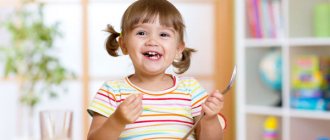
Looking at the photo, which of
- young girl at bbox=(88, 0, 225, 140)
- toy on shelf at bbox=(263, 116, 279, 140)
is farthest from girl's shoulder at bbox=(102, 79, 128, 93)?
toy on shelf at bbox=(263, 116, 279, 140)

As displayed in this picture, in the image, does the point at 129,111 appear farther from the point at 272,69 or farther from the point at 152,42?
the point at 272,69

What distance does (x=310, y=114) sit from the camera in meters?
3.45

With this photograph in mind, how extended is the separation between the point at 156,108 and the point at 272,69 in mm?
2372

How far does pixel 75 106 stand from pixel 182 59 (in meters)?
2.99

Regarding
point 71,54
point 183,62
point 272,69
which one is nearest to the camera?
point 183,62

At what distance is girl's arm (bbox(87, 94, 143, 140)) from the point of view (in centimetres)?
131

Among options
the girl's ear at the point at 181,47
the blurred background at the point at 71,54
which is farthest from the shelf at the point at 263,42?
the girl's ear at the point at 181,47

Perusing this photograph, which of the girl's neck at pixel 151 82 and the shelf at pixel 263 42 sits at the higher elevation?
the shelf at pixel 263 42

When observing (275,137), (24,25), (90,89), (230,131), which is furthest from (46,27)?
(275,137)

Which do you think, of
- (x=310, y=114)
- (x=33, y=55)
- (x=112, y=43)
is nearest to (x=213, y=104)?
(x=112, y=43)

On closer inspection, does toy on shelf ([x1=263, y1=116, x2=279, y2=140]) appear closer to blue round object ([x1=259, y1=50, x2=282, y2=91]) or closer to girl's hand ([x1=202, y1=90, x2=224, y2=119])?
blue round object ([x1=259, y1=50, x2=282, y2=91])

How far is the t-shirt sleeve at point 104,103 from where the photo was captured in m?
1.42

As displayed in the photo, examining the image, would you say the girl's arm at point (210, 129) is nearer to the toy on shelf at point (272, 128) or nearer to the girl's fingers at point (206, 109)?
the girl's fingers at point (206, 109)

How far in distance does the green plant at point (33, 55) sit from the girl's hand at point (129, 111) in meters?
3.02
